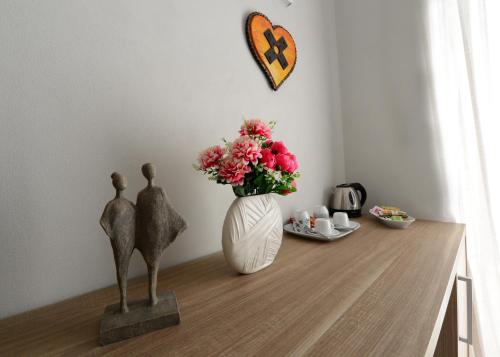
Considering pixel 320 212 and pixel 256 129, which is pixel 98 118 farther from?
pixel 320 212

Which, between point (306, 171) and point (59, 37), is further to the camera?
point (306, 171)

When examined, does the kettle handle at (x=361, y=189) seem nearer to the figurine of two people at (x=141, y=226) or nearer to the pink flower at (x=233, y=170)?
the pink flower at (x=233, y=170)

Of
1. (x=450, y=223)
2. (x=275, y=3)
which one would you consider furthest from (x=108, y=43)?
(x=450, y=223)

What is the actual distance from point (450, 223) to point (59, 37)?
1568mm

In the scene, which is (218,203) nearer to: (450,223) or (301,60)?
(301,60)

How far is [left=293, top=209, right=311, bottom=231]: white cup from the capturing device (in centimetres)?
Result: 100

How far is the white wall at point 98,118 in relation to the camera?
0.50m

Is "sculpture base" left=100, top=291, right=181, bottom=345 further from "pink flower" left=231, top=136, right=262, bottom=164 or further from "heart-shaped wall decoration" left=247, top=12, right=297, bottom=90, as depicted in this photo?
"heart-shaped wall decoration" left=247, top=12, right=297, bottom=90

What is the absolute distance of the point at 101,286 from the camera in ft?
2.00

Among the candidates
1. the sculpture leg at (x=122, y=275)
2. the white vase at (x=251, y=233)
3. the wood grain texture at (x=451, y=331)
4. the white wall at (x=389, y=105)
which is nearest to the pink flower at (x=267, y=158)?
the white vase at (x=251, y=233)

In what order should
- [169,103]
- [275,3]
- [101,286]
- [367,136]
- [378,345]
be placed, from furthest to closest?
[367,136] < [275,3] < [169,103] < [101,286] < [378,345]

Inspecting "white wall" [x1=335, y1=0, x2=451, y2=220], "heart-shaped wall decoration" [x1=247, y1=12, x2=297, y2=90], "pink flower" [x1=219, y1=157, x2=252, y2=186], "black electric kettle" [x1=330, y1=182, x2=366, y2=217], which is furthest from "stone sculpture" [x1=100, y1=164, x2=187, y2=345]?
"white wall" [x1=335, y1=0, x2=451, y2=220]

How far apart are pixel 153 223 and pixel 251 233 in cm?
28

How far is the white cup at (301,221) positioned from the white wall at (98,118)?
358 millimetres
